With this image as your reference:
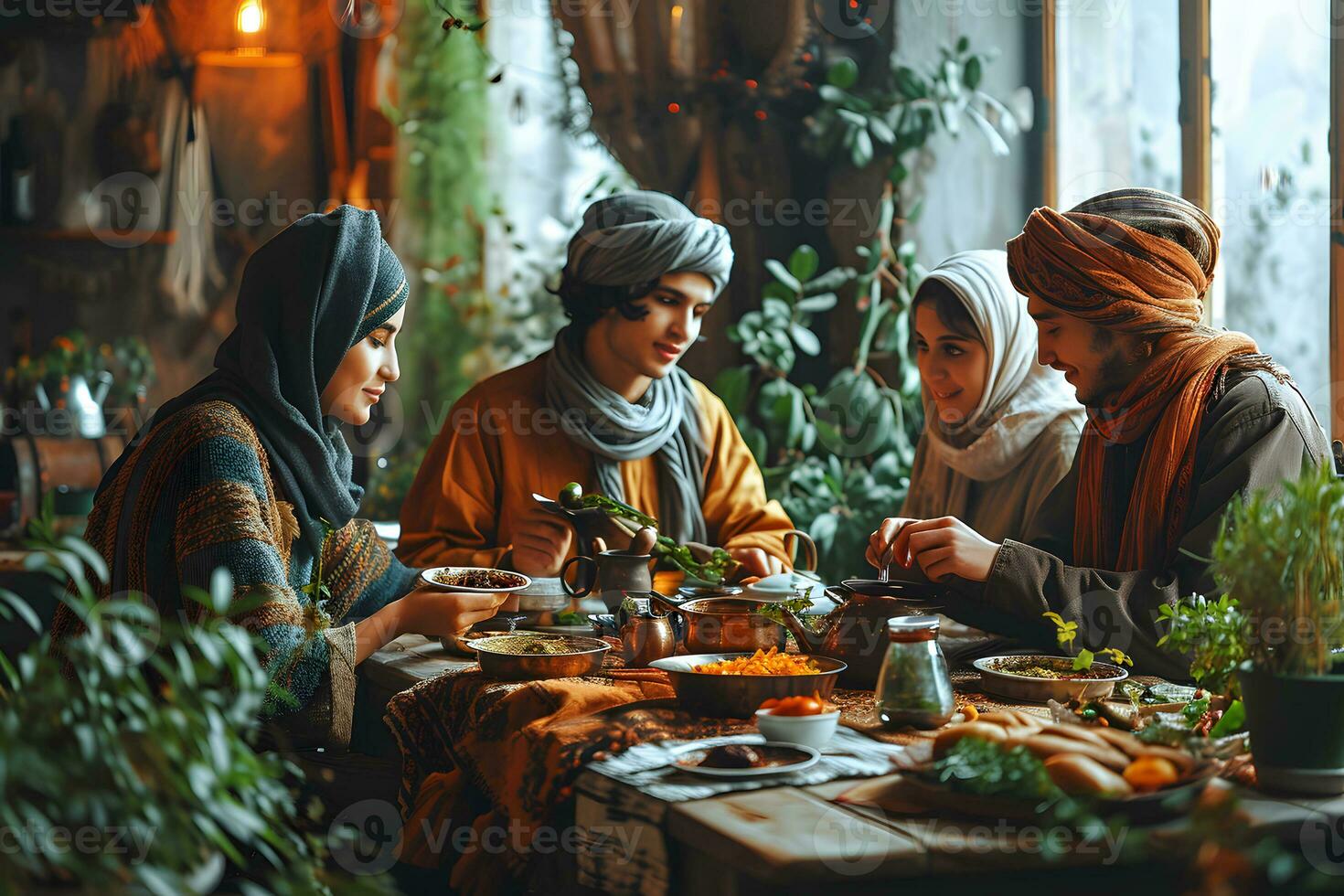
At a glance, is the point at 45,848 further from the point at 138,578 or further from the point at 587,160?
the point at 587,160

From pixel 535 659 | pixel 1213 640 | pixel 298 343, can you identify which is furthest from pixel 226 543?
pixel 1213 640

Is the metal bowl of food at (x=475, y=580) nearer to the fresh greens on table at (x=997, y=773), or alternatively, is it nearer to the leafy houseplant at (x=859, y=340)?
the fresh greens on table at (x=997, y=773)

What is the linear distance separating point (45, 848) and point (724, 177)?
446 cm

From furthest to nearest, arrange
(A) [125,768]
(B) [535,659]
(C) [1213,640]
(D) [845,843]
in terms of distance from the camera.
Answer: (B) [535,659], (C) [1213,640], (D) [845,843], (A) [125,768]

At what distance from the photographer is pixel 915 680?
5.91 ft

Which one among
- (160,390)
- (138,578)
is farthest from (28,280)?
(138,578)

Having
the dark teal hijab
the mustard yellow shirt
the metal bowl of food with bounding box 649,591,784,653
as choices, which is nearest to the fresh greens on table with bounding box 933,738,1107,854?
the metal bowl of food with bounding box 649,591,784,653

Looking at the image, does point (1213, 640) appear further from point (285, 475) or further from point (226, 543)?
point (285, 475)

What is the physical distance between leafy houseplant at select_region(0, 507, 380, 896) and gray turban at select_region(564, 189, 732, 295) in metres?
2.34

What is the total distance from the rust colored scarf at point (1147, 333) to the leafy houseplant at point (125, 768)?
1.71 meters

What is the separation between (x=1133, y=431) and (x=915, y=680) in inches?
36.7

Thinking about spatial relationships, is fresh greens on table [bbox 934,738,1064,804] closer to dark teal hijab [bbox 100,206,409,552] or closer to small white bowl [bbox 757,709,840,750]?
small white bowl [bbox 757,709,840,750]

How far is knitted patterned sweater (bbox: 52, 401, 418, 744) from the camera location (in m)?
2.17

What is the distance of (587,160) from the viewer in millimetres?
6277
